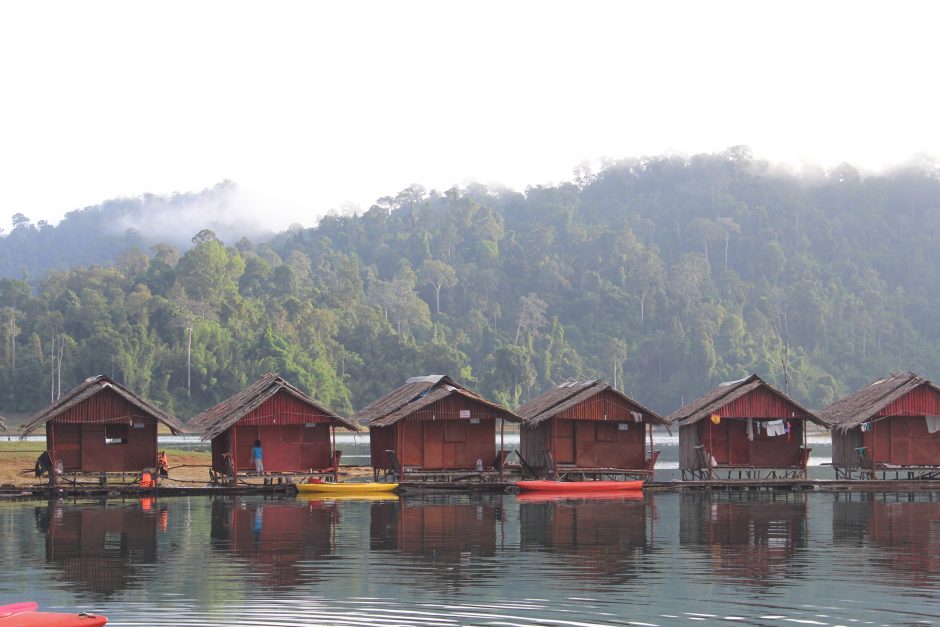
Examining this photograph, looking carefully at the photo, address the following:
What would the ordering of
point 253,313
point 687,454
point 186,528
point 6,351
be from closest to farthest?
point 186,528
point 687,454
point 6,351
point 253,313

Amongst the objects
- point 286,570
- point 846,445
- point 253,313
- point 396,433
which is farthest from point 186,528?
point 253,313

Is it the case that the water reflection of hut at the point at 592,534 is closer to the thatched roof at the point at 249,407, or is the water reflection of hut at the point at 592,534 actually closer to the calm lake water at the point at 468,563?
the calm lake water at the point at 468,563

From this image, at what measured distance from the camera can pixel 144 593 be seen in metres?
23.0

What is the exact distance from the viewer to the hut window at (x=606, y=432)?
169ft

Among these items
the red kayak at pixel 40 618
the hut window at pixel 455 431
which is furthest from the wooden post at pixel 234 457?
the red kayak at pixel 40 618

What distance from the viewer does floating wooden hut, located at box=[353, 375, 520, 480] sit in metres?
48.7

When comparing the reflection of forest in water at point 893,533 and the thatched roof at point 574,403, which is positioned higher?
the thatched roof at point 574,403

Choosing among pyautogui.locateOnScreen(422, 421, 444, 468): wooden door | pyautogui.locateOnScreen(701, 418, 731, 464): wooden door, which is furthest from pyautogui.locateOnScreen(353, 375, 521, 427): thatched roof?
pyautogui.locateOnScreen(701, 418, 731, 464): wooden door

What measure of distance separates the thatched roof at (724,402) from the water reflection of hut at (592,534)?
18.7ft

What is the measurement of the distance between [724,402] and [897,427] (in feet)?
25.9

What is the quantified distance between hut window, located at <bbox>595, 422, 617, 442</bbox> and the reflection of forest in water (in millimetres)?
9008

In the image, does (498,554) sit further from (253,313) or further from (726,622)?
(253,313)

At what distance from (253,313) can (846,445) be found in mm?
87890

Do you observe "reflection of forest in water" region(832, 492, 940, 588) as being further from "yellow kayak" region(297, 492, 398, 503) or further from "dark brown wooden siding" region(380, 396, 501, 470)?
"yellow kayak" region(297, 492, 398, 503)
